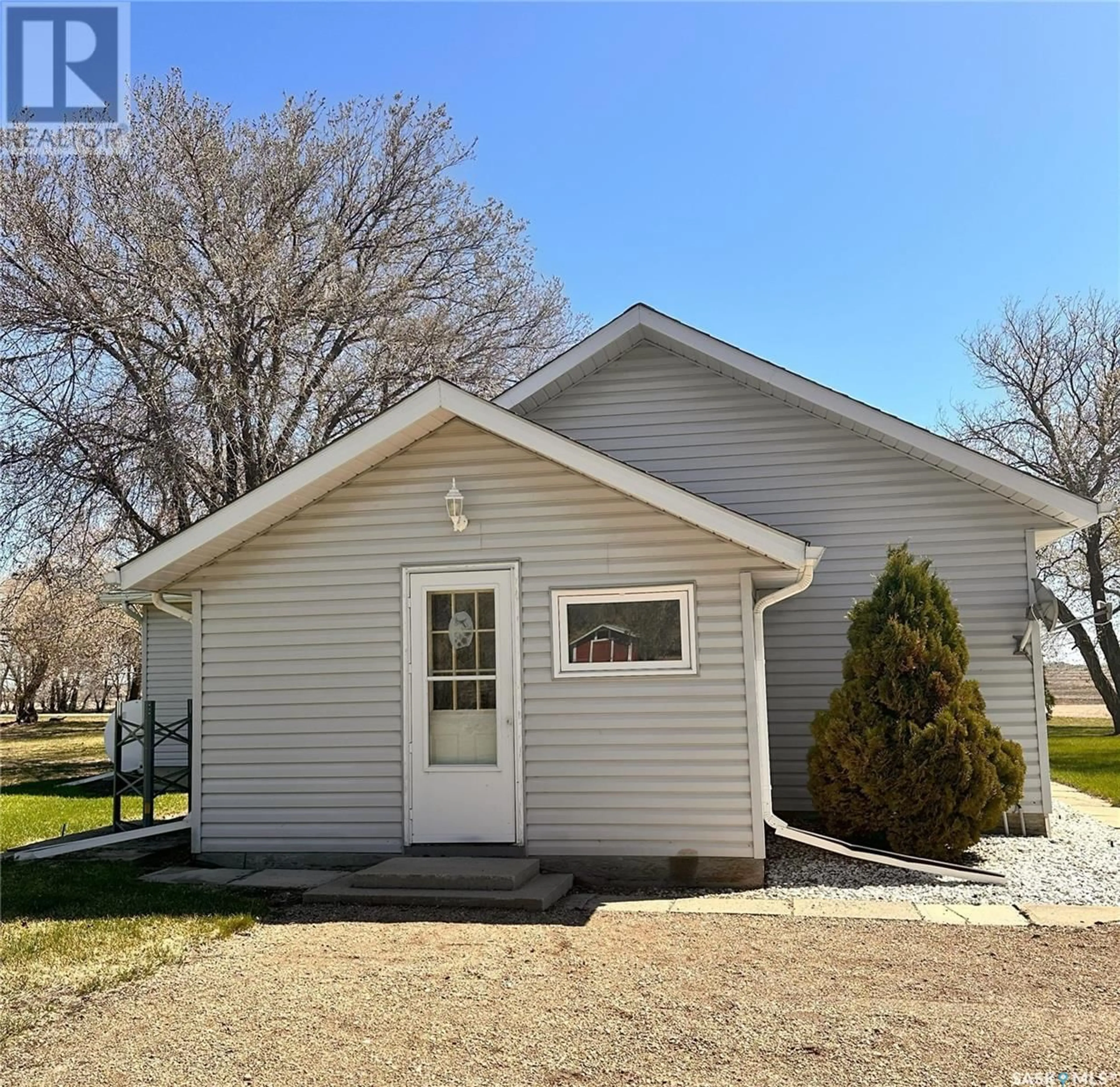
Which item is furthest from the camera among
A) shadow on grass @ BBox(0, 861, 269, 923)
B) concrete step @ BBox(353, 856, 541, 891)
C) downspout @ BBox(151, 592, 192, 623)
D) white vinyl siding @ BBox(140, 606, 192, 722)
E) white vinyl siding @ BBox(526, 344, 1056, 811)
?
white vinyl siding @ BBox(140, 606, 192, 722)

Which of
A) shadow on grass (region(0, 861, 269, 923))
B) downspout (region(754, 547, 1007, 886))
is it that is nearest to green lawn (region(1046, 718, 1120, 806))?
downspout (region(754, 547, 1007, 886))

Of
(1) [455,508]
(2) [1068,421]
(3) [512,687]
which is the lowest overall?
(3) [512,687]

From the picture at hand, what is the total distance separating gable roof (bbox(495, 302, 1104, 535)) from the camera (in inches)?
369

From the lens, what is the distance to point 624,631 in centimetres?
791

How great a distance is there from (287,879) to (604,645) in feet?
9.64

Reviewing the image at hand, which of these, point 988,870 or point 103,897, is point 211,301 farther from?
point 988,870

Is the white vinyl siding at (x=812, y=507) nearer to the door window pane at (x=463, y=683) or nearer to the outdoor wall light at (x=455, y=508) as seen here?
the outdoor wall light at (x=455, y=508)

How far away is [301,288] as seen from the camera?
17328 millimetres

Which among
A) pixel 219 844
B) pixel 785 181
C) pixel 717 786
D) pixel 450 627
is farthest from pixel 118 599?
pixel 785 181

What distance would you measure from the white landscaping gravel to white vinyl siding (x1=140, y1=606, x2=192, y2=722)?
1128 cm

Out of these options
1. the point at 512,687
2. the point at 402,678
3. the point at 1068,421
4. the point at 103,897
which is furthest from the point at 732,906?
the point at 1068,421

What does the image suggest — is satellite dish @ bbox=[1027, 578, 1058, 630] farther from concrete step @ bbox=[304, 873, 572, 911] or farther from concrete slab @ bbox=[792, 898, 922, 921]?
concrete step @ bbox=[304, 873, 572, 911]

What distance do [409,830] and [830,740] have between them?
3.44m

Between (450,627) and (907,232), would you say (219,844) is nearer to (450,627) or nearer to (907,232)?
(450,627)
